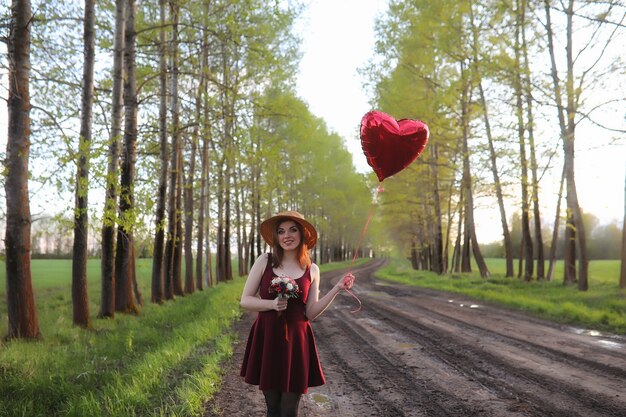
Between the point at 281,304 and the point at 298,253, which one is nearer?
the point at 281,304

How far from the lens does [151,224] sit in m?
11.7

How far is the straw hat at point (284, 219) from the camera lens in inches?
122

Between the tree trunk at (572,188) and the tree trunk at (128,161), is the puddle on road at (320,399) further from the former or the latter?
the tree trunk at (572,188)

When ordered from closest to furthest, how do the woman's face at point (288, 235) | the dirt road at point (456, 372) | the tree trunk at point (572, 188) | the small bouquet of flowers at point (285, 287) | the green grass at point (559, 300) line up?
the small bouquet of flowers at point (285, 287) → the woman's face at point (288, 235) → the dirt road at point (456, 372) → the green grass at point (559, 300) → the tree trunk at point (572, 188)

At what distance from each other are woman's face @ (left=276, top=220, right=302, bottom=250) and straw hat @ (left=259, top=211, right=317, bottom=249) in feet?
0.13

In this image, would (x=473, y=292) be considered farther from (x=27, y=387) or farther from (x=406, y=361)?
(x=27, y=387)

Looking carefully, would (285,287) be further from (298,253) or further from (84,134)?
(84,134)

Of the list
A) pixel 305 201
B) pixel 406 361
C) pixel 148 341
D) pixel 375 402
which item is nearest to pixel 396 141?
pixel 375 402

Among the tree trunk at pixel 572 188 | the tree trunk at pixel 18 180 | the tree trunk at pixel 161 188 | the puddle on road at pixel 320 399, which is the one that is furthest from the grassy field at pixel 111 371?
the tree trunk at pixel 572 188

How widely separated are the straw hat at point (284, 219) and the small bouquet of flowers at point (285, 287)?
446 millimetres

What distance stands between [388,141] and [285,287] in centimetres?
150

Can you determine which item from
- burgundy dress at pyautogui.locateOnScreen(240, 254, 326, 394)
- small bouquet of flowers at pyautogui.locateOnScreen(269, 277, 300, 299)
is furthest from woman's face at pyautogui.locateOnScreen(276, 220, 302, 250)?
small bouquet of flowers at pyautogui.locateOnScreen(269, 277, 300, 299)

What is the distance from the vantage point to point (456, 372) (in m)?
5.24

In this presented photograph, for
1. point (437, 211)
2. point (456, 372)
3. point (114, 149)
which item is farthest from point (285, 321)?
point (437, 211)
